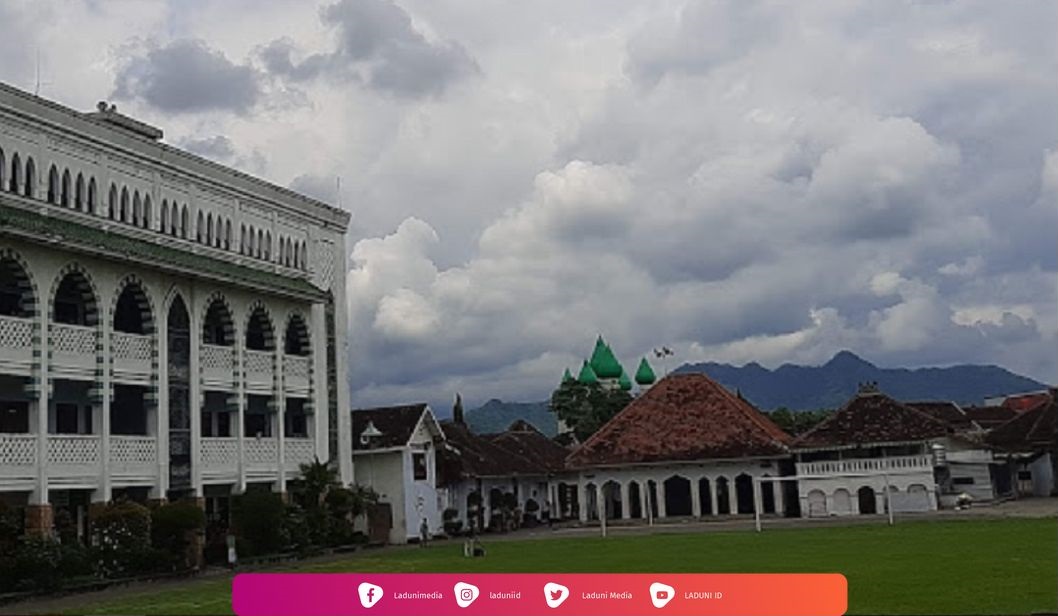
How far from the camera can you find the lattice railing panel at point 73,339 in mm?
29703

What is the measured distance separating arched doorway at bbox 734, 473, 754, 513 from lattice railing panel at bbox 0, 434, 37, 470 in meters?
28.8

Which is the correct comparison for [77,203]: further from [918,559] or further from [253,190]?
[918,559]

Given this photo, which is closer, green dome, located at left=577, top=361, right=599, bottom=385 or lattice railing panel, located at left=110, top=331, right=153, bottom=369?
lattice railing panel, located at left=110, top=331, right=153, bottom=369

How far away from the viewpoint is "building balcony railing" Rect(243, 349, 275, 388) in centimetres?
3756

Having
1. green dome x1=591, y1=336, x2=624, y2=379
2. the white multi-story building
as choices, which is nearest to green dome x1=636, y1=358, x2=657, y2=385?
green dome x1=591, y1=336, x2=624, y2=379

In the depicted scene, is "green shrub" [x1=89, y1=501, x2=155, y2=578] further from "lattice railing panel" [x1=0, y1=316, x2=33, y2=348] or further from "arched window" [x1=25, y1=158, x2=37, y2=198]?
"arched window" [x1=25, y1=158, x2=37, y2=198]

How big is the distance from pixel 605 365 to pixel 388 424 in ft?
142

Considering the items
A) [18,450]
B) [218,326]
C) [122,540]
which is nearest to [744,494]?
[218,326]

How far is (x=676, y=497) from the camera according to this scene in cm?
5166

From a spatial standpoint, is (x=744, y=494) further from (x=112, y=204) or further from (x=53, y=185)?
(x=53, y=185)

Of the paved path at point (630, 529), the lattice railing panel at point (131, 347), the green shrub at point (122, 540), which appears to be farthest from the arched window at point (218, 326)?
the green shrub at point (122, 540)

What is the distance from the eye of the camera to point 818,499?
47.2 m

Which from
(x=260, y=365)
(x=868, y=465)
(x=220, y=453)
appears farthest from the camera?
(x=868, y=465)

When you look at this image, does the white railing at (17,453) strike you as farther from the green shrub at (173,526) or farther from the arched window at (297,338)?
the arched window at (297,338)
